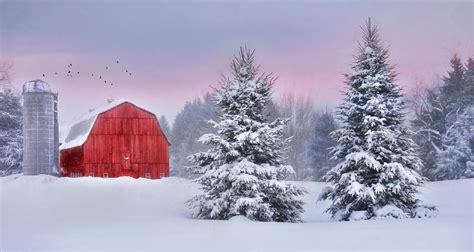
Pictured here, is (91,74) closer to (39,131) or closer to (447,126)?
(39,131)

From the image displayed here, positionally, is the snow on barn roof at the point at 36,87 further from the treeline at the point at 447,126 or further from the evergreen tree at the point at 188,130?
the treeline at the point at 447,126

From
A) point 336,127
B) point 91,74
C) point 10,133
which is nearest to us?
point 91,74

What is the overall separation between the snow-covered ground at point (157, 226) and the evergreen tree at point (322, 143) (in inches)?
13.3

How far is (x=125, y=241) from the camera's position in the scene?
6.92m

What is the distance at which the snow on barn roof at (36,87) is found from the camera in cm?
809

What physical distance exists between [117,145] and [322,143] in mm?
3252

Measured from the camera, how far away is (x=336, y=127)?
30.1 feet

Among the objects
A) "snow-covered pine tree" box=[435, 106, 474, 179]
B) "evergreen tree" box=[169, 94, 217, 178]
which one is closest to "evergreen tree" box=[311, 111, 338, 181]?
"evergreen tree" box=[169, 94, 217, 178]

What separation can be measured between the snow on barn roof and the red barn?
718 mm

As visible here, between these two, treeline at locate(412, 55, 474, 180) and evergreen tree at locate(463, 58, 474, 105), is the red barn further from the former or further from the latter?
evergreen tree at locate(463, 58, 474, 105)

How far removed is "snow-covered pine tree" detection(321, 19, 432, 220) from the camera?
8.59 meters

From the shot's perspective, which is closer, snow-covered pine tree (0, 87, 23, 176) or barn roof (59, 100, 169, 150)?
snow-covered pine tree (0, 87, 23, 176)

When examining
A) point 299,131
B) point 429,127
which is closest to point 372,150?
point 299,131

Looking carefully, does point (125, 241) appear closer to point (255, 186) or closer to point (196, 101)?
point (255, 186)
